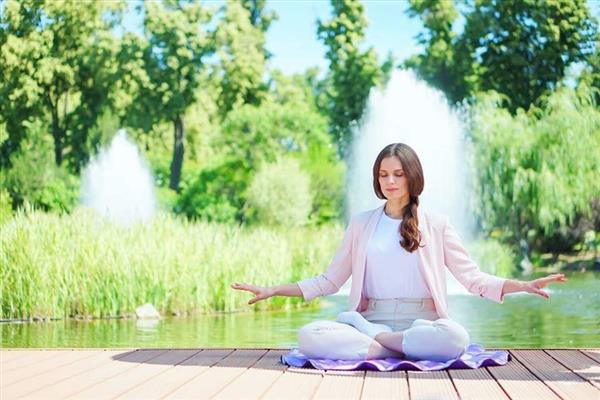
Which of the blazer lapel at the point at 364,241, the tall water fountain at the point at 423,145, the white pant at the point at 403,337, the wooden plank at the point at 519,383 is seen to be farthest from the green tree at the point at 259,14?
the wooden plank at the point at 519,383

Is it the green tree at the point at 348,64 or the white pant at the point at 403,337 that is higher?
the green tree at the point at 348,64

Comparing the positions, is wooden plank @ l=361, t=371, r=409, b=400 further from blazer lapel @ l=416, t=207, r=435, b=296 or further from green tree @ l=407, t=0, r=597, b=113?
green tree @ l=407, t=0, r=597, b=113

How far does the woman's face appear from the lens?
4125mm

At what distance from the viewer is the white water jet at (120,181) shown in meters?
20.2

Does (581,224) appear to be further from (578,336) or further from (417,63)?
(578,336)

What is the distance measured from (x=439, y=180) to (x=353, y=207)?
2.64m

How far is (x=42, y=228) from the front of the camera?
9.95 meters

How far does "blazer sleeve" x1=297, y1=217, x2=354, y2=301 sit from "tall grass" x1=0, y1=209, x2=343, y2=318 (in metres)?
5.35

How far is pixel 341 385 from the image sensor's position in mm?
3564

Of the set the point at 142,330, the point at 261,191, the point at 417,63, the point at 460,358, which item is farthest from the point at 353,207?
the point at 460,358

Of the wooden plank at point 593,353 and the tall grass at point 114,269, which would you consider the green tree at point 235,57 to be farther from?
the wooden plank at point 593,353

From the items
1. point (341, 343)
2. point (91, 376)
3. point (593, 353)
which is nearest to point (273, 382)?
point (341, 343)

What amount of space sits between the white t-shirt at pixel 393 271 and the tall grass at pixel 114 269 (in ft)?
18.3

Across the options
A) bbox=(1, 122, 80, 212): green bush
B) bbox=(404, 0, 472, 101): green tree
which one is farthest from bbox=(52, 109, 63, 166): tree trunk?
bbox=(404, 0, 472, 101): green tree
